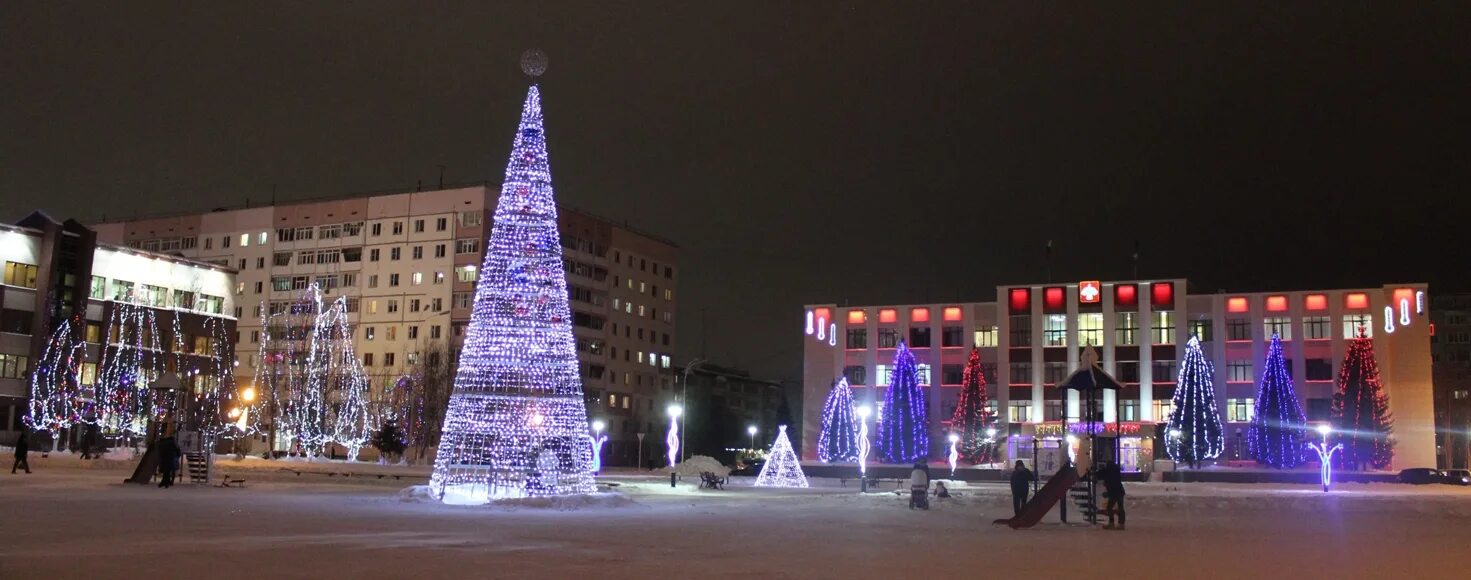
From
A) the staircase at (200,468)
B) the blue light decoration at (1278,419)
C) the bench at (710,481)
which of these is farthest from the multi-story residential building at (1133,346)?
the staircase at (200,468)

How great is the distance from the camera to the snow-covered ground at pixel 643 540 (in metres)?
14.6

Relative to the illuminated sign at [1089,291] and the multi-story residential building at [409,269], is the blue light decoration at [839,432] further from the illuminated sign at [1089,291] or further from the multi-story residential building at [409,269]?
the multi-story residential building at [409,269]

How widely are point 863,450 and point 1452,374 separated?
9782 centimetres

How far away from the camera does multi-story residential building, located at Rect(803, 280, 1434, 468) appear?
2987 inches

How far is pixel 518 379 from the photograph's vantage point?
94.7 ft

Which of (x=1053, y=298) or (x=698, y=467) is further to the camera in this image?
(x=1053, y=298)

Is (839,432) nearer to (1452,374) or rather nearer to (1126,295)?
(1126,295)

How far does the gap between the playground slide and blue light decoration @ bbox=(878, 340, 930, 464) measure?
5282 centimetres

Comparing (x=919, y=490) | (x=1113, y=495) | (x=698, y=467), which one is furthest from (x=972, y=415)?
(x=1113, y=495)

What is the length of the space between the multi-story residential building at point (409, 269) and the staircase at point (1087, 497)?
A: 67.9 meters

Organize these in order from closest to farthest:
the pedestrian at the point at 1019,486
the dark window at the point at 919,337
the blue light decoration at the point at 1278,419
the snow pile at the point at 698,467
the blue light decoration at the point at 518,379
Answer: the pedestrian at the point at 1019,486
the blue light decoration at the point at 518,379
the snow pile at the point at 698,467
the blue light decoration at the point at 1278,419
the dark window at the point at 919,337

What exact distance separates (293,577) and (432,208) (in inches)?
3311

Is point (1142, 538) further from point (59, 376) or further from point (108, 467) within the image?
point (59, 376)

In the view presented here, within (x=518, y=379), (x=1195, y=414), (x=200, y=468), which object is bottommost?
(x=200, y=468)
